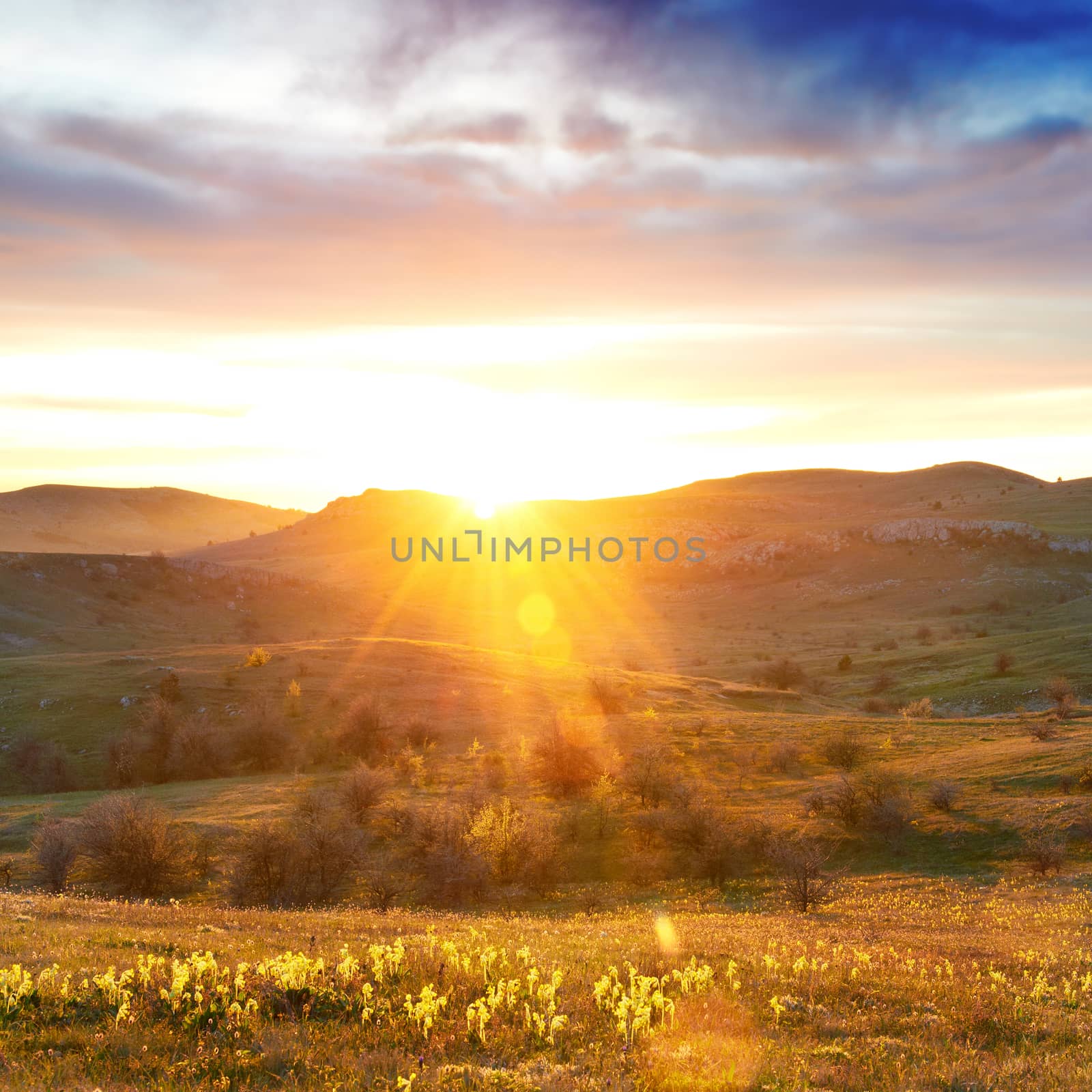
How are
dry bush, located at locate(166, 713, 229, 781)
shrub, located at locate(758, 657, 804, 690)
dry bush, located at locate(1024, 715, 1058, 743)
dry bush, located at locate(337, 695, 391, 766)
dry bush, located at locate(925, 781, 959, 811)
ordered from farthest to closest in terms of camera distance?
shrub, located at locate(758, 657, 804, 690), dry bush, located at locate(337, 695, 391, 766), dry bush, located at locate(166, 713, 229, 781), dry bush, located at locate(1024, 715, 1058, 743), dry bush, located at locate(925, 781, 959, 811)

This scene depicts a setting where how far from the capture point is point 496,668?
73.2 m

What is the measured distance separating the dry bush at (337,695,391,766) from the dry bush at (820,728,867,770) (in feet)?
88.2

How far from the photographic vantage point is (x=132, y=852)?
1160 inches

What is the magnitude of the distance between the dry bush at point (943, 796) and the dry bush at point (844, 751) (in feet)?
23.7

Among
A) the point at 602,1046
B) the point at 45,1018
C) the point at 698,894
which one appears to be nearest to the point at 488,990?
the point at 602,1046

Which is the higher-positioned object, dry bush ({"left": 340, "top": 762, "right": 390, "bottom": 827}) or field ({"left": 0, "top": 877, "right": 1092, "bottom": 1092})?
field ({"left": 0, "top": 877, "right": 1092, "bottom": 1092})

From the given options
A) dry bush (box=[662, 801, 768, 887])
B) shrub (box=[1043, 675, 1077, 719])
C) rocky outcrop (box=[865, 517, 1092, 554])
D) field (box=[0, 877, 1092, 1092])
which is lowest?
dry bush (box=[662, 801, 768, 887])

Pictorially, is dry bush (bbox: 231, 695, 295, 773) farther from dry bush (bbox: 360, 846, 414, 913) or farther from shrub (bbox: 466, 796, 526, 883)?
shrub (bbox: 466, 796, 526, 883)

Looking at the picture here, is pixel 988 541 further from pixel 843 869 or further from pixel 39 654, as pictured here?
pixel 39 654

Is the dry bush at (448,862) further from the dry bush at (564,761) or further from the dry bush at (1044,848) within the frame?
the dry bush at (1044,848)

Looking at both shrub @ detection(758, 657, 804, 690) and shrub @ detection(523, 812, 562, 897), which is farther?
shrub @ detection(758, 657, 804, 690)

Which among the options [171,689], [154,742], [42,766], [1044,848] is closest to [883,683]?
[1044,848]

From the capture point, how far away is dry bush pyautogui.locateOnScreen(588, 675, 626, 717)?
6212cm

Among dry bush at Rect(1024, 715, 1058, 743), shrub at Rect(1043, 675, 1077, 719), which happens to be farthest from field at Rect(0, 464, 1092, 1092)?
dry bush at Rect(1024, 715, 1058, 743)
